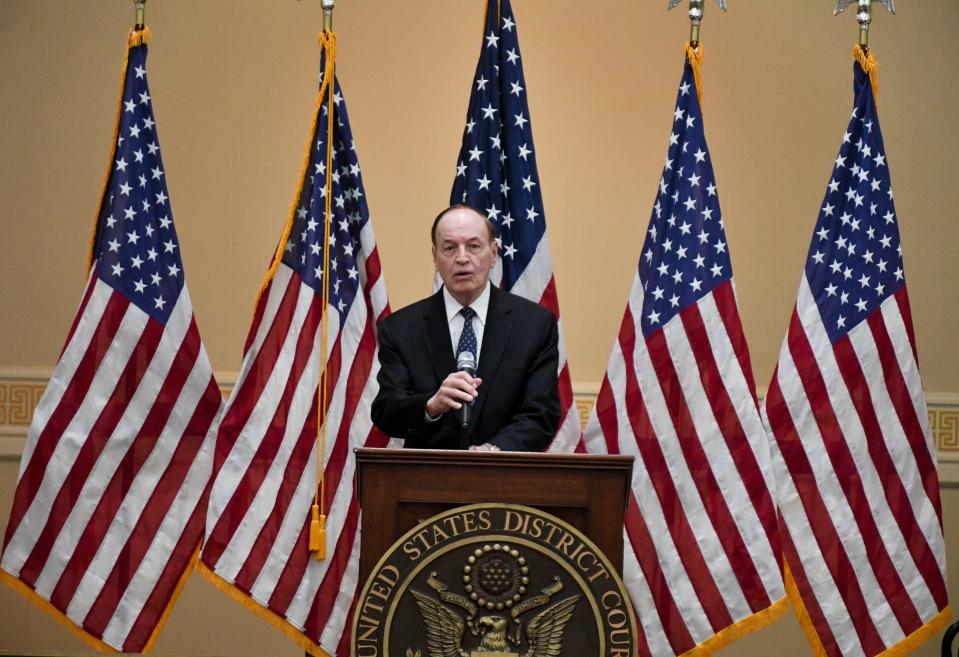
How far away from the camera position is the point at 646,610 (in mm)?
4465

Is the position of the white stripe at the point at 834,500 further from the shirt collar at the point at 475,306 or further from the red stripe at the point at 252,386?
the red stripe at the point at 252,386

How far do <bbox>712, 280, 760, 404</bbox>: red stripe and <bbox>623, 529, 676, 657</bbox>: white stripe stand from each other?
0.72 meters

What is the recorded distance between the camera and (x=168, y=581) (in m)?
4.52

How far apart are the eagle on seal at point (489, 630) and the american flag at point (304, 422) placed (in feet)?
4.51

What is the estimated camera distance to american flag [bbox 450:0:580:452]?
471 centimetres

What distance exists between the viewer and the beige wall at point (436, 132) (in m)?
5.57

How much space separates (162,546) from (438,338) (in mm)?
1295

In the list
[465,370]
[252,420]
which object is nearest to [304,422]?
[252,420]

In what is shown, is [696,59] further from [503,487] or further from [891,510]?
[503,487]

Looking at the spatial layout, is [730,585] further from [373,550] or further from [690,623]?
[373,550]

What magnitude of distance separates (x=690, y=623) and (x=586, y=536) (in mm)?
1317

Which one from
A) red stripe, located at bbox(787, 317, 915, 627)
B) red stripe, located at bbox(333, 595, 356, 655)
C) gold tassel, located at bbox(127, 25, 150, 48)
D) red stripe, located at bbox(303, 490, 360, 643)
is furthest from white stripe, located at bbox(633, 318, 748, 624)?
gold tassel, located at bbox(127, 25, 150, 48)

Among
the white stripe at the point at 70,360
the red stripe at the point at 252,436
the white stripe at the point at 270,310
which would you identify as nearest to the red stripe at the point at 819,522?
the red stripe at the point at 252,436

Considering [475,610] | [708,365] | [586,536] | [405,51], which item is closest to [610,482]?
[586,536]
